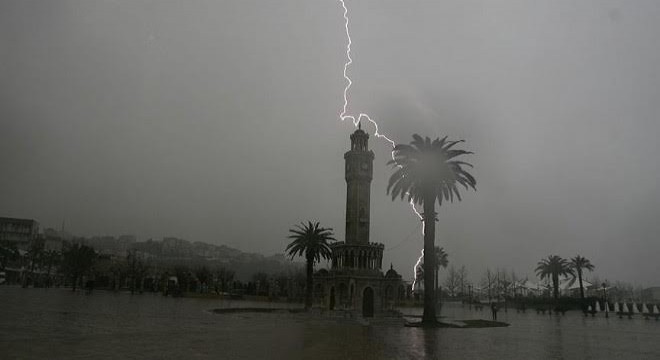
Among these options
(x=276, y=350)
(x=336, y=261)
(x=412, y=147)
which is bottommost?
(x=276, y=350)

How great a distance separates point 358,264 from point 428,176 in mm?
20089

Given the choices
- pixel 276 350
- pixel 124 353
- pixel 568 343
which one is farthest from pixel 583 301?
pixel 124 353

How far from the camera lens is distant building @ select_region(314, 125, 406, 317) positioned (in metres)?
55.3

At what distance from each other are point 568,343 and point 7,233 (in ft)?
509

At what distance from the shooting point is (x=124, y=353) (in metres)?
14.5

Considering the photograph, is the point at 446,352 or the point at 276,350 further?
the point at 446,352

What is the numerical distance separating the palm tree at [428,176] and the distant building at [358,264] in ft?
56.2

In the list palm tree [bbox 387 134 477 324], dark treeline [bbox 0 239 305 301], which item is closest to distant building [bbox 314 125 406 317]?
palm tree [bbox 387 134 477 324]

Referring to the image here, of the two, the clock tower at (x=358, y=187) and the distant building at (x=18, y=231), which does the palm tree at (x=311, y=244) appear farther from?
the distant building at (x=18, y=231)

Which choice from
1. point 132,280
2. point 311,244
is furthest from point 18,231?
point 311,244

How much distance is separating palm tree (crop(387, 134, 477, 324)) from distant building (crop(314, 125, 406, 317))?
17.1 m

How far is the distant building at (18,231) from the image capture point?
455 ft

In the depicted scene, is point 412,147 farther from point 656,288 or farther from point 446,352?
point 656,288

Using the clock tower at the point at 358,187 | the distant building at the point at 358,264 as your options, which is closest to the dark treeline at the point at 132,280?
the distant building at the point at 358,264
